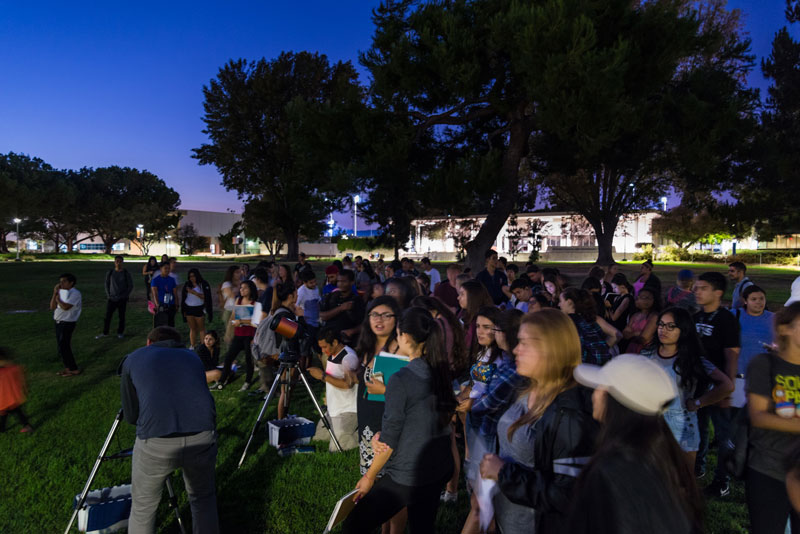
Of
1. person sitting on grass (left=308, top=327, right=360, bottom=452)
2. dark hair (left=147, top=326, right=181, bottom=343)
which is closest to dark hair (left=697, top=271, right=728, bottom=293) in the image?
person sitting on grass (left=308, top=327, right=360, bottom=452)

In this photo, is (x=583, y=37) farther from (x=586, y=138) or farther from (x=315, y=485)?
(x=315, y=485)

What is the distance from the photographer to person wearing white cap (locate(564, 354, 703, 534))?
1478mm

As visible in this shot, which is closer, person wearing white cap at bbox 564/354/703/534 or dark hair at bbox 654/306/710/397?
person wearing white cap at bbox 564/354/703/534

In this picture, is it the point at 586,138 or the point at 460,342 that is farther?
A: the point at 586,138

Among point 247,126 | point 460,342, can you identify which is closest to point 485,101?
point 460,342

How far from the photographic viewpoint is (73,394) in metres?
7.14

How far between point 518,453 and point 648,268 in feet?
23.7

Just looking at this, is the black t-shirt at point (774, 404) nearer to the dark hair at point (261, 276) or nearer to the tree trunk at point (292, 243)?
the dark hair at point (261, 276)

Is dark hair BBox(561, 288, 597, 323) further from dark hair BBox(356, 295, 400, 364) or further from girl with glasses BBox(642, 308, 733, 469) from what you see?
dark hair BBox(356, 295, 400, 364)

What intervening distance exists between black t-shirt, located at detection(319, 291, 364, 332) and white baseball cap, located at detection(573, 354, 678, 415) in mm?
5372

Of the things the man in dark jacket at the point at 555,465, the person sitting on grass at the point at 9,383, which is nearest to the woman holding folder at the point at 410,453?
the man in dark jacket at the point at 555,465

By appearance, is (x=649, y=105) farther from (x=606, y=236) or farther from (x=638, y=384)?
(x=638, y=384)

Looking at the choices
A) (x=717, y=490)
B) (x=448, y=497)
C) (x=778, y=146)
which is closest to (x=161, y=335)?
→ (x=448, y=497)

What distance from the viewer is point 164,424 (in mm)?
2877
